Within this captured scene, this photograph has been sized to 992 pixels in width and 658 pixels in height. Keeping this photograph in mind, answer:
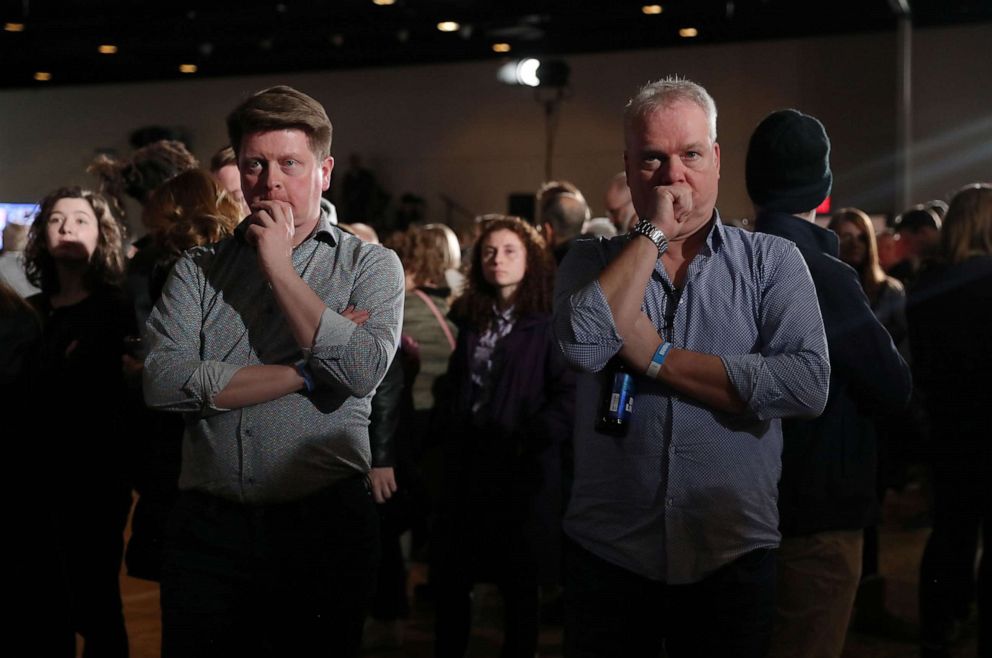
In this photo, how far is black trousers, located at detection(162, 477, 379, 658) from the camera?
6.70ft

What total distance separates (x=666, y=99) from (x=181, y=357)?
997mm

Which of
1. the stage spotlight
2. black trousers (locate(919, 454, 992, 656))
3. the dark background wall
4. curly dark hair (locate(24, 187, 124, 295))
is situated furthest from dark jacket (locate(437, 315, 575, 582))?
the stage spotlight

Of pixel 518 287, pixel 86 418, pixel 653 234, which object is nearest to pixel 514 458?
pixel 518 287

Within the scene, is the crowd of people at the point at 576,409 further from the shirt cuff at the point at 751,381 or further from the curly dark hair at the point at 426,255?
the curly dark hair at the point at 426,255

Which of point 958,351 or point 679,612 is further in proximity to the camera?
point 958,351

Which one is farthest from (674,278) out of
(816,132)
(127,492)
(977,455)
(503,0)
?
(503,0)

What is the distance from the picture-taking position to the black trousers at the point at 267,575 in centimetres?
204

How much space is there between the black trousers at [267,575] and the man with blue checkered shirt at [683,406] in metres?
0.43

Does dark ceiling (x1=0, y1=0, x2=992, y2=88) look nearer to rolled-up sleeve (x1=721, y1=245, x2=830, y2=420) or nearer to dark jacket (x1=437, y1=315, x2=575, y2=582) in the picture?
dark jacket (x1=437, y1=315, x2=575, y2=582)

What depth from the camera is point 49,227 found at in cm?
333

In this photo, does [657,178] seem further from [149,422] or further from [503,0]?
[503,0]

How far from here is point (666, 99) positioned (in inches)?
76.0

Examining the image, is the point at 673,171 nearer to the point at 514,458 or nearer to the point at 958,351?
the point at 514,458

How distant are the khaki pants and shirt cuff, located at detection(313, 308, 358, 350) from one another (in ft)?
3.38
